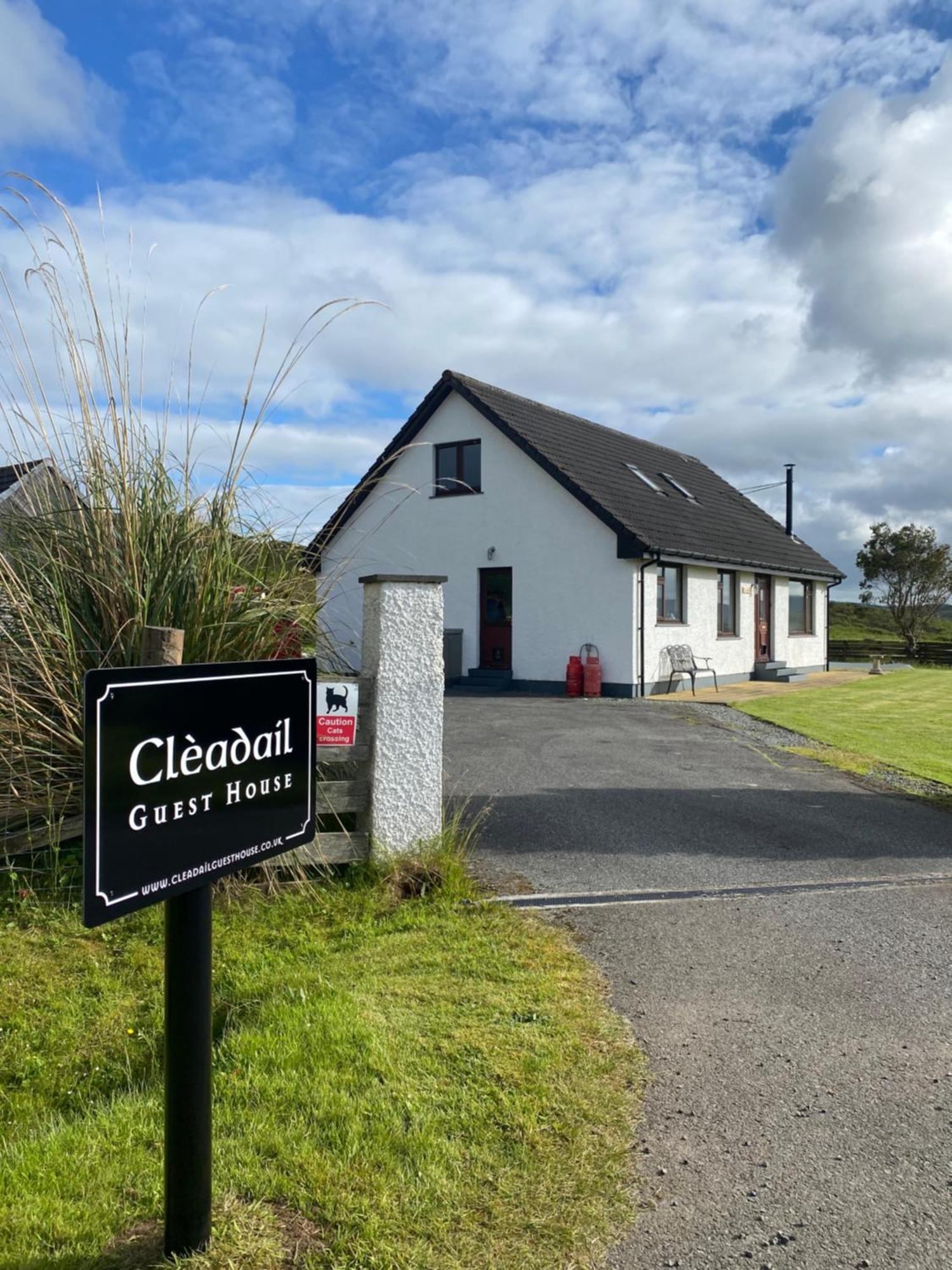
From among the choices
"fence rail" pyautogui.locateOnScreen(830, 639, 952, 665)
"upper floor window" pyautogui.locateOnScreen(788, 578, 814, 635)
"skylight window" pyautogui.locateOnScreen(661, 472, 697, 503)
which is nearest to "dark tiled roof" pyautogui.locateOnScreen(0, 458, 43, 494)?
"skylight window" pyautogui.locateOnScreen(661, 472, 697, 503)

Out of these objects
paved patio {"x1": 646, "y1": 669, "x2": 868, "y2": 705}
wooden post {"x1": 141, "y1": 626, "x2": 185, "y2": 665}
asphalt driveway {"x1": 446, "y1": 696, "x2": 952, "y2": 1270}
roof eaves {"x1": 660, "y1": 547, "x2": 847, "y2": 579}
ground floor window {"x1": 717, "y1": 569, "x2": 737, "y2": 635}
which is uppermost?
roof eaves {"x1": 660, "y1": 547, "x2": 847, "y2": 579}

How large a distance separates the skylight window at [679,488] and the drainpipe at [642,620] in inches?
227

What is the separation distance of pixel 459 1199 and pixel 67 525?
11.1 feet

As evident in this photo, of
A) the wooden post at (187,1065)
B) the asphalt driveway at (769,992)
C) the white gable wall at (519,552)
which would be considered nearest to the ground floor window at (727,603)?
the white gable wall at (519,552)

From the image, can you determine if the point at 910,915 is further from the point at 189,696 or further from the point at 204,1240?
the point at 189,696

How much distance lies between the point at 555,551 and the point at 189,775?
16678 millimetres

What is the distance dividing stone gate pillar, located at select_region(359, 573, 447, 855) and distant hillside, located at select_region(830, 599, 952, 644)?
1324 inches

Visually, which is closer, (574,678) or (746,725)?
(746,725)

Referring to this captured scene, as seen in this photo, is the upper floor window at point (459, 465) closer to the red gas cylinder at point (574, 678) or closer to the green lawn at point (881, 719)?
the red gas cylinder at point (574, 678)

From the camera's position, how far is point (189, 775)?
6.44 ft

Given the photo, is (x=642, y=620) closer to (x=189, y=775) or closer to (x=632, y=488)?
(x=632, y=488)

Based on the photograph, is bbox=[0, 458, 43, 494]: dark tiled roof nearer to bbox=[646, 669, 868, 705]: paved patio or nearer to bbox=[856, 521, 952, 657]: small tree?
bbox=[646, 669, 868, 705]: paved patio

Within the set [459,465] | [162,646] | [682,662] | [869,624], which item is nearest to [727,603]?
[682,662]

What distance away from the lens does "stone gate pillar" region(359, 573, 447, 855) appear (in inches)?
195
